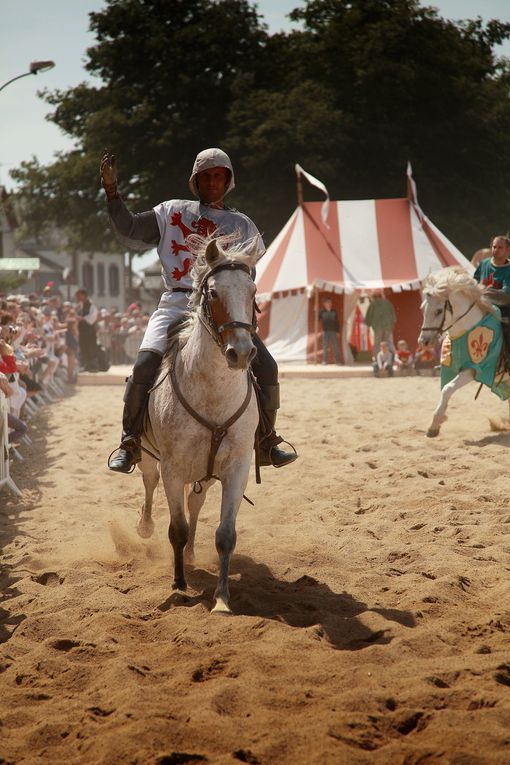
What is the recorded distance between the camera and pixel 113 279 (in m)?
85.2

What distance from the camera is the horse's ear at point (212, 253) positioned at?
514 cm

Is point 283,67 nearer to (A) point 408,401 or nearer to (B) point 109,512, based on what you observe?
(A) point 408,401

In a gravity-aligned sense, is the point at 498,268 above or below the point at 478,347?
above

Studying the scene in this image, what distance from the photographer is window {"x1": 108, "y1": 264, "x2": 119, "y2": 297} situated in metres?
84.7

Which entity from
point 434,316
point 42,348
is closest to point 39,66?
point 42,348

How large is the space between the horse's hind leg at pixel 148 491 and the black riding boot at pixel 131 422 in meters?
0.63

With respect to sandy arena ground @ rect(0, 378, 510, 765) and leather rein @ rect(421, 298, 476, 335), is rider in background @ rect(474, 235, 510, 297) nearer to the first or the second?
leather rein @ rect(421, 298, 476, 335)

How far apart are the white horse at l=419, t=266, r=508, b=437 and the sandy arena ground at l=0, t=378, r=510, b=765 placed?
56.2 inches

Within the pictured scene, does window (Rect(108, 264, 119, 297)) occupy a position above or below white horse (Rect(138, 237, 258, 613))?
above

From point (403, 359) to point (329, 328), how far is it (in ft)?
8.08

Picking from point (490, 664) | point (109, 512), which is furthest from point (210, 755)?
point (109, 512)

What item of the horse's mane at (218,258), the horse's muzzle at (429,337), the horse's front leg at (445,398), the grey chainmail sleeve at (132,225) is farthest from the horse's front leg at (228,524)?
the horse's muzzle at (429,337)

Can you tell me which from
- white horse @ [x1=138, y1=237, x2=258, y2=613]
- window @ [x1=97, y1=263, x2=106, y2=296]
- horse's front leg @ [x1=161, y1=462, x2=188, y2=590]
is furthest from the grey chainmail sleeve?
window @ [x1=97, y1=263, x2=106, y2=296]

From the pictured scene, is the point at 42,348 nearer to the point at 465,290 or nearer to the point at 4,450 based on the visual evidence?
the point at 4,450
